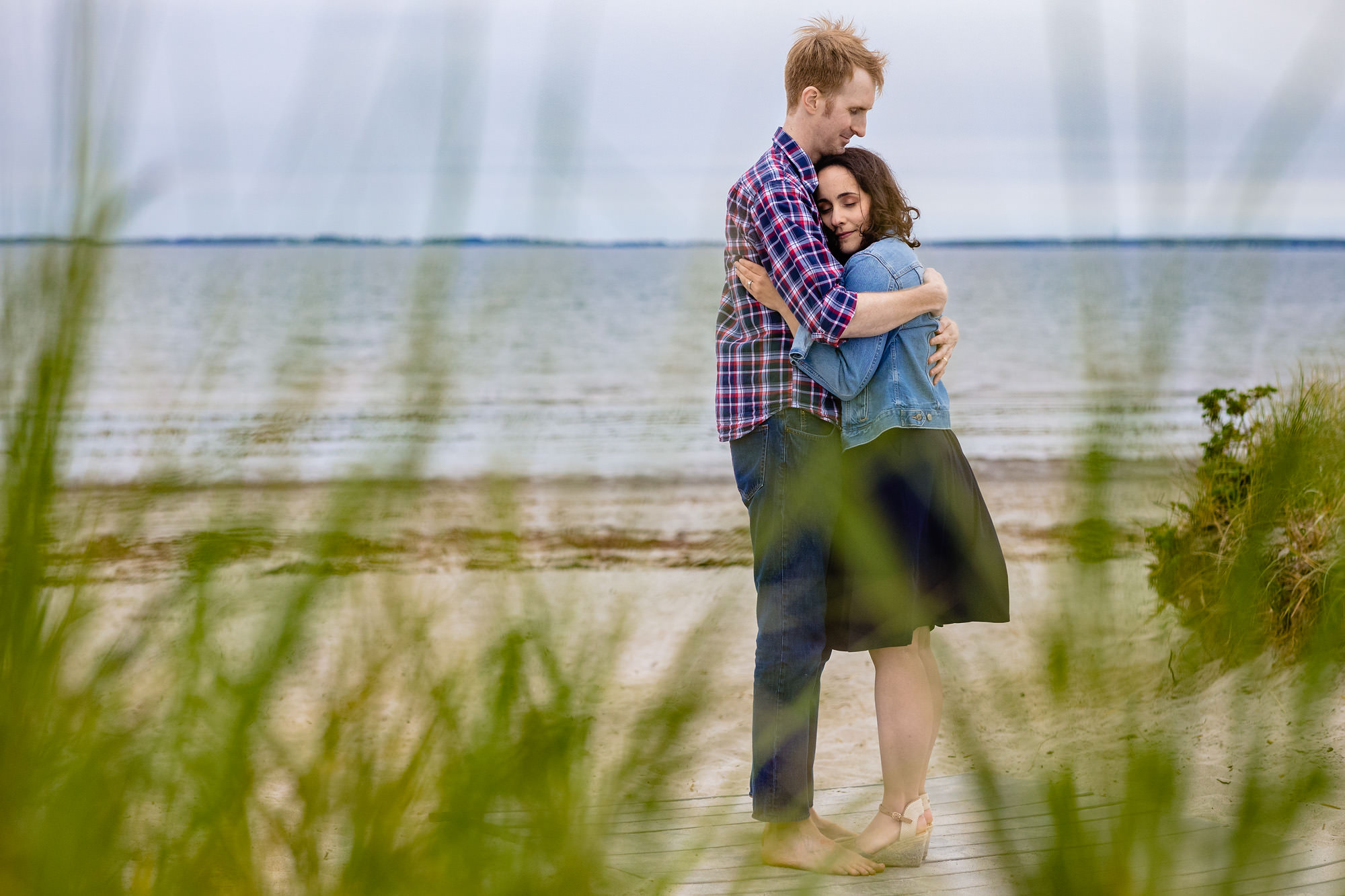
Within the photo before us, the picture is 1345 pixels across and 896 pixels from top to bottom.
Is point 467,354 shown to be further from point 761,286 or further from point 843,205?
point 843,205

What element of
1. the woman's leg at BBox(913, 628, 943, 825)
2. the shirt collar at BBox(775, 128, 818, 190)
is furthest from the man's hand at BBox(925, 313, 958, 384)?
the woman's leg at BBox(913, 628, 943, 825)

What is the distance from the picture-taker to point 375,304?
0.82 metres

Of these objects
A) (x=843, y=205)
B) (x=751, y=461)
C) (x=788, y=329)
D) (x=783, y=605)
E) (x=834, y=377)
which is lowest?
(x=783, y=605)

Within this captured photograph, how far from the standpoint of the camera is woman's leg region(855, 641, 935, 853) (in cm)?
293

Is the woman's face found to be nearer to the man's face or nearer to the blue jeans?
the man's face

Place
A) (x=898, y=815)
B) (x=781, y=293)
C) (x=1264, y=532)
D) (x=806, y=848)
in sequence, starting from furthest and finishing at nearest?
(x=898, y=815) < (x=781, y=293) < (x=806, y=848) < (x=1264, y=532)

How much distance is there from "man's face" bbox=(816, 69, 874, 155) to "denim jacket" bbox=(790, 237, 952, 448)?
32cm

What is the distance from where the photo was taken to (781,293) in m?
2.82

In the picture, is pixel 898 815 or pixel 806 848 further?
pixel 898 815

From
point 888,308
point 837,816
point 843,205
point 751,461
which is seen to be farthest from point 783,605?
point 837,816

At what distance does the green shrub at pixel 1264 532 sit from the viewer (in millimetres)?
578

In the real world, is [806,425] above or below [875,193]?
below

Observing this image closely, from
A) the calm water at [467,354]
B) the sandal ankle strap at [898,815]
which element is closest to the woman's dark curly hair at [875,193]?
the sandal ankle strap at [898,815]

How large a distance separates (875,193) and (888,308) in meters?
0.44
